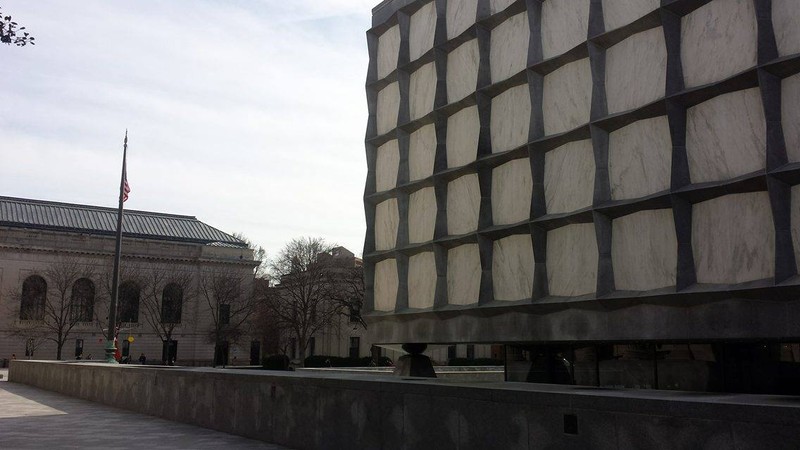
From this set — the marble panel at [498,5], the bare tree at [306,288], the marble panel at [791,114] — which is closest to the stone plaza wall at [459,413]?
the marble panel at [791,114]

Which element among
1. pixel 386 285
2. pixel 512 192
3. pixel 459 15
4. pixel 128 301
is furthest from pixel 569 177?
pixel 128 301

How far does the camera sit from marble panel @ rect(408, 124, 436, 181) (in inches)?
946

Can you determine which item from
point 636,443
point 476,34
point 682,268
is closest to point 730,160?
point 682,268

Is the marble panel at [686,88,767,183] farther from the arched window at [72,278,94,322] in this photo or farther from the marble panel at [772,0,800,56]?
the arched window at [72,278,94,322]

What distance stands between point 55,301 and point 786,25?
8671 centimetres

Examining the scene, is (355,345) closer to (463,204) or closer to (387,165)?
(387,165)

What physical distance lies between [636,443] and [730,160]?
8089 millimetres

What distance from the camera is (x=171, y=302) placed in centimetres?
9106

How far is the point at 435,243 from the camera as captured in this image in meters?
22.6

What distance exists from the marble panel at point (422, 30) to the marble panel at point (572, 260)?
9.30 metres

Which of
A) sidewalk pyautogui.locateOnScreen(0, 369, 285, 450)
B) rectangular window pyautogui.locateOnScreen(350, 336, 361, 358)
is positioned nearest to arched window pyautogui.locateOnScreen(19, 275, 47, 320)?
rectangular window pyautogui.locateOnScreen(350, 336, 361, 358)

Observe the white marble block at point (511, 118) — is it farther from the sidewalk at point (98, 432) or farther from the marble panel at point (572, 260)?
the sidewalk at point (98, 432)

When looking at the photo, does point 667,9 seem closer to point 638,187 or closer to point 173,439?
point 638,187

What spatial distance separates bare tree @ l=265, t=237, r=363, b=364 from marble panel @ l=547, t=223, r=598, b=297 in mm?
56692
